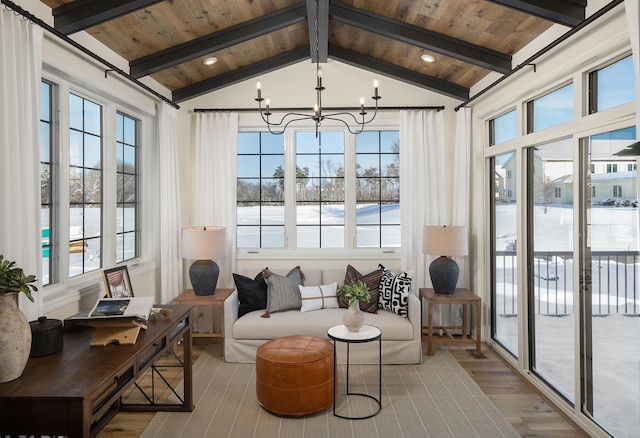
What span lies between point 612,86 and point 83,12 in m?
3.26

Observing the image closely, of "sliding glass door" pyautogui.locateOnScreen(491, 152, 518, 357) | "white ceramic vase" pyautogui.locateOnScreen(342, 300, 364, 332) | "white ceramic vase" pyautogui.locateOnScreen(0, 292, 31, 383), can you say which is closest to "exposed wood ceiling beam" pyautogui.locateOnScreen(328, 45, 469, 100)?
"sliding glass door" pyautogui.locateOnScreen(491, 152, 518, 357)

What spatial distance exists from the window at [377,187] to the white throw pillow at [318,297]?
2.90 ft

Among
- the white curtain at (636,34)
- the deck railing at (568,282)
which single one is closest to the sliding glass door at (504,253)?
the deck railing at (568,282)

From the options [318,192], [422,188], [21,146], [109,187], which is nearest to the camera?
[21,146]

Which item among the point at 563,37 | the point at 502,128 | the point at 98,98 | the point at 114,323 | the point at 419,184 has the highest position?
the point at 563,37

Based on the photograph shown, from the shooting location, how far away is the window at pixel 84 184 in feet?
11.4

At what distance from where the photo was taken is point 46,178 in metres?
3.14

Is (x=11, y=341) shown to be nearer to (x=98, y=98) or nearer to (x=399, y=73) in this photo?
(x=98, y=98)

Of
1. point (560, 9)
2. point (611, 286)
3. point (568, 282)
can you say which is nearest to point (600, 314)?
point (611, 286)

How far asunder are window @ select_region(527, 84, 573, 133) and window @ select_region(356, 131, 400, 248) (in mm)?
1759

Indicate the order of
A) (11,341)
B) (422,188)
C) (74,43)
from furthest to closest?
1. (422,188)
2. (74,43)
3. (11,341)

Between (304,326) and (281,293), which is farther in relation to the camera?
(281,293)

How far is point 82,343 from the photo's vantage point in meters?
2.37

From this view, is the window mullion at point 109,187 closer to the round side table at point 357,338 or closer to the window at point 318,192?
the window at point 318,192
